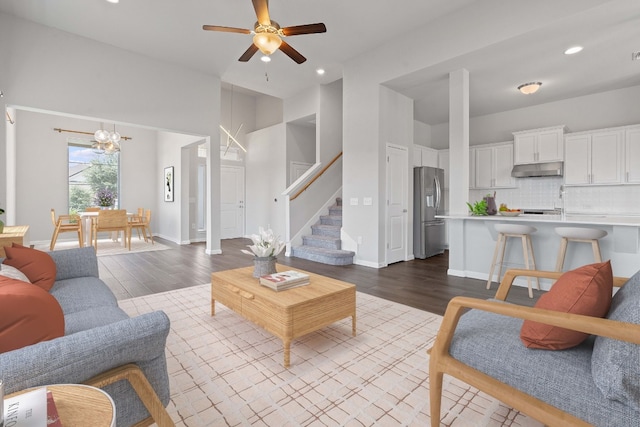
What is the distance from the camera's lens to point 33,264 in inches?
83.4

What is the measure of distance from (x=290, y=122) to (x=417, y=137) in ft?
10.6

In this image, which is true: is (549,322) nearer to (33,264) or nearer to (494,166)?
(33,264)

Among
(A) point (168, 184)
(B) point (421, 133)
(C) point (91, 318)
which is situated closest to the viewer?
(C) point (91, 318)

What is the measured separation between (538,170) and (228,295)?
630 centimetres

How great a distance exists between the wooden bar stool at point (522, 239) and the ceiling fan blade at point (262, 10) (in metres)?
3.56

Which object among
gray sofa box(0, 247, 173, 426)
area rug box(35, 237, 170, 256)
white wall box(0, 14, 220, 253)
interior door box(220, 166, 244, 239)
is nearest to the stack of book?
gray sofa box(0, 247, 173, 426)

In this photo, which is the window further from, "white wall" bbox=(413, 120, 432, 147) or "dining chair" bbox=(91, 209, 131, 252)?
"white wall" bbox=(413, 120, 432, 147)

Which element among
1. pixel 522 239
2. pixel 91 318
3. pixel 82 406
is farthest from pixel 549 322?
pixel 522 239

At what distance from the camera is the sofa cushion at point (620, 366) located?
91cm

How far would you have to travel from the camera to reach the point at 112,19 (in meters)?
4.18

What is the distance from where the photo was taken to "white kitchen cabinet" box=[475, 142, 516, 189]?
21.0 ft

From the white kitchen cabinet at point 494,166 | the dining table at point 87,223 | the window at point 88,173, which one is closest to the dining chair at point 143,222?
the dining table at point 87,223

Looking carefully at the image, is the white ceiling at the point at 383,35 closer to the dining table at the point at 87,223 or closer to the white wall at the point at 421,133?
the white wall at the point at 421,133

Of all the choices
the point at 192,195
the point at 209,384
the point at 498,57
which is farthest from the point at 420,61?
the point at 192,195
